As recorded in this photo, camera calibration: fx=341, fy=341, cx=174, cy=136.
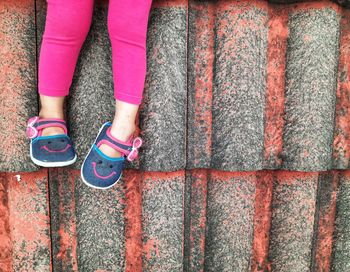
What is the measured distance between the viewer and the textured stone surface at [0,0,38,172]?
2.85ft

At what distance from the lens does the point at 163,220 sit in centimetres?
94

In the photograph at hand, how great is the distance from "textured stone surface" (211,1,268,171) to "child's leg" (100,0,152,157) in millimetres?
214

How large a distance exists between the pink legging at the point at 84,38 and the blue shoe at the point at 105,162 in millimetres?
109

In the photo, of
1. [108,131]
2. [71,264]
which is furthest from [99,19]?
[71,264]

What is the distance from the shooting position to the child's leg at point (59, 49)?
0.83 meters

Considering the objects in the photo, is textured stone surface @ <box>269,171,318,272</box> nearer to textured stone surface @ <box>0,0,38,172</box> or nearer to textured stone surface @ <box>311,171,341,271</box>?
textured stone surface @ <box>311,171,341,271</box>

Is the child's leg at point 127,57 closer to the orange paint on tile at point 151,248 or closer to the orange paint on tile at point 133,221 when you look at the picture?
the orange paint on tile at point 133,221

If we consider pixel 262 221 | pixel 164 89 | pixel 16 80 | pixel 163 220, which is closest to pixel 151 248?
pixel 163 220

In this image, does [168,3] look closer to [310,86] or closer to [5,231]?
[310,86]

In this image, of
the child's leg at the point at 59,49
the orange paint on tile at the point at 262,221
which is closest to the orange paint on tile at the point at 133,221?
the child's leg at the point at 59,49

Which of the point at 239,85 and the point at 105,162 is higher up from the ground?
the point at 239,85

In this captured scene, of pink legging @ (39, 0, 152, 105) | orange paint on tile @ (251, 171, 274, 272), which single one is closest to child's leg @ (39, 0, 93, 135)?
pink legging @ (39, 0, 152, 105)

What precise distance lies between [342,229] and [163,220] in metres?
0.55

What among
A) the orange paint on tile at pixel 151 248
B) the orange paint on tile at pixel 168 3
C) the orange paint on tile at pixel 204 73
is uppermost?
the orange paint on tile at pixel 168 3
